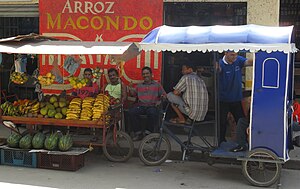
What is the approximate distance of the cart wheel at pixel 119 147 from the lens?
23.6ft

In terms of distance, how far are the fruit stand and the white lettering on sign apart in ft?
5.97

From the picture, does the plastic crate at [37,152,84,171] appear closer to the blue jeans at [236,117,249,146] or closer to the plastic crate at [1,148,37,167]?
the plastic crate at [1,148,37,167]

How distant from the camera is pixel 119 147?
735cm

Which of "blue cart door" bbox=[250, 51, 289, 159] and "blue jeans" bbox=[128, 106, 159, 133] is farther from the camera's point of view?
"blue jeans" bbox=[128, 106, 159, 133]

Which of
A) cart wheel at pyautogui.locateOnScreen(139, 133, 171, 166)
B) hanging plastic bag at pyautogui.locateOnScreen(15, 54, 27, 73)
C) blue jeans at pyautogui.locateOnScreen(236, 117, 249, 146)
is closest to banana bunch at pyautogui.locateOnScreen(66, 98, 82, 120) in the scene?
cart wheel at pyautogui.locateOnScreen(139, 133, 171, 166)

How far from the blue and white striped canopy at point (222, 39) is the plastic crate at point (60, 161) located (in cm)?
204

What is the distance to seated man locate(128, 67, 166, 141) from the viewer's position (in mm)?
8250

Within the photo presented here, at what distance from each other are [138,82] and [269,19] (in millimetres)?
2858

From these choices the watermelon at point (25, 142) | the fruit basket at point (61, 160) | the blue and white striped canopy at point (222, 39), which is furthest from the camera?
the watermelon at point (25, 142)

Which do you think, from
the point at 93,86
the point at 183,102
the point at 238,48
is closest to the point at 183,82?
the point at 183,102

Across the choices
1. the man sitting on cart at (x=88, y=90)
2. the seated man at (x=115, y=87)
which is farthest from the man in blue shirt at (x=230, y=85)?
the man sitting on cart at (x=88, y=90)

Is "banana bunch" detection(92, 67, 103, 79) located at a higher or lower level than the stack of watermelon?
higher

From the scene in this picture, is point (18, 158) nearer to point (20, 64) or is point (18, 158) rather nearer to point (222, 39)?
point (20, 64)

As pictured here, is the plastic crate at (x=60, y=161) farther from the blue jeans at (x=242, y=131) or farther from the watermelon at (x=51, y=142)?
the blue jeans at (x=242, y=131)
